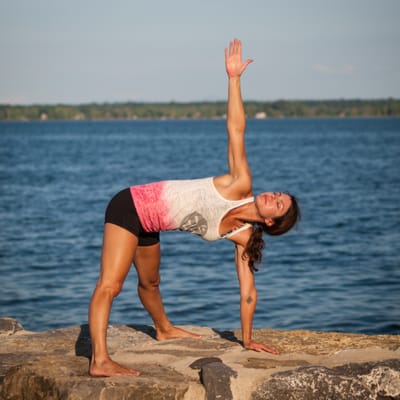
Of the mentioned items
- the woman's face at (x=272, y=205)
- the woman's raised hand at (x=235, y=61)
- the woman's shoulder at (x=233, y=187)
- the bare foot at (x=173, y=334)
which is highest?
the woman's raised hand at (x=235, y=61)

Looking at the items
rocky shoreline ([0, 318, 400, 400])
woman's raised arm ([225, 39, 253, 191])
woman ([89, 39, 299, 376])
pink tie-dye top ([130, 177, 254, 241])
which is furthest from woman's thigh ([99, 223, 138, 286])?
woman's raised arm ([225, 39, 253, 191])

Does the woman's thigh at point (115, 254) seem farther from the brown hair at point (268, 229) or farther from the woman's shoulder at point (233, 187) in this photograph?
the brown hair at point (268, 229)

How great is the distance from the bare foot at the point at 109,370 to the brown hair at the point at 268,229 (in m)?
1.28

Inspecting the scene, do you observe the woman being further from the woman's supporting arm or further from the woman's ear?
the woman's supporting arm

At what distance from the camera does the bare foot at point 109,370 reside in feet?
19.7

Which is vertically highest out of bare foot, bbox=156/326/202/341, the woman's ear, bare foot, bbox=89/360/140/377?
the woman's ear

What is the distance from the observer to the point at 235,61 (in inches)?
252

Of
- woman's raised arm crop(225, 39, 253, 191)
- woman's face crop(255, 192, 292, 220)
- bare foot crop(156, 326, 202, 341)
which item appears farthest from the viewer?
bare foot crop(156, 326, 202, 341)

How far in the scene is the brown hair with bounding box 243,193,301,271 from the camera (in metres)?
6.45

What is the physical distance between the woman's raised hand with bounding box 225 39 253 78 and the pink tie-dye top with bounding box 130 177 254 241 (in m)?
0.81

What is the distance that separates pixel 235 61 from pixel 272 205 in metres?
1.10

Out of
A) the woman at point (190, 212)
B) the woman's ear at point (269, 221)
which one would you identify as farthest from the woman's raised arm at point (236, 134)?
the woman's ear at point (269, 221)

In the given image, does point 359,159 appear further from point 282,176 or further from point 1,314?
point 1,314

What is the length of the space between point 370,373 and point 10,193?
101 ft
